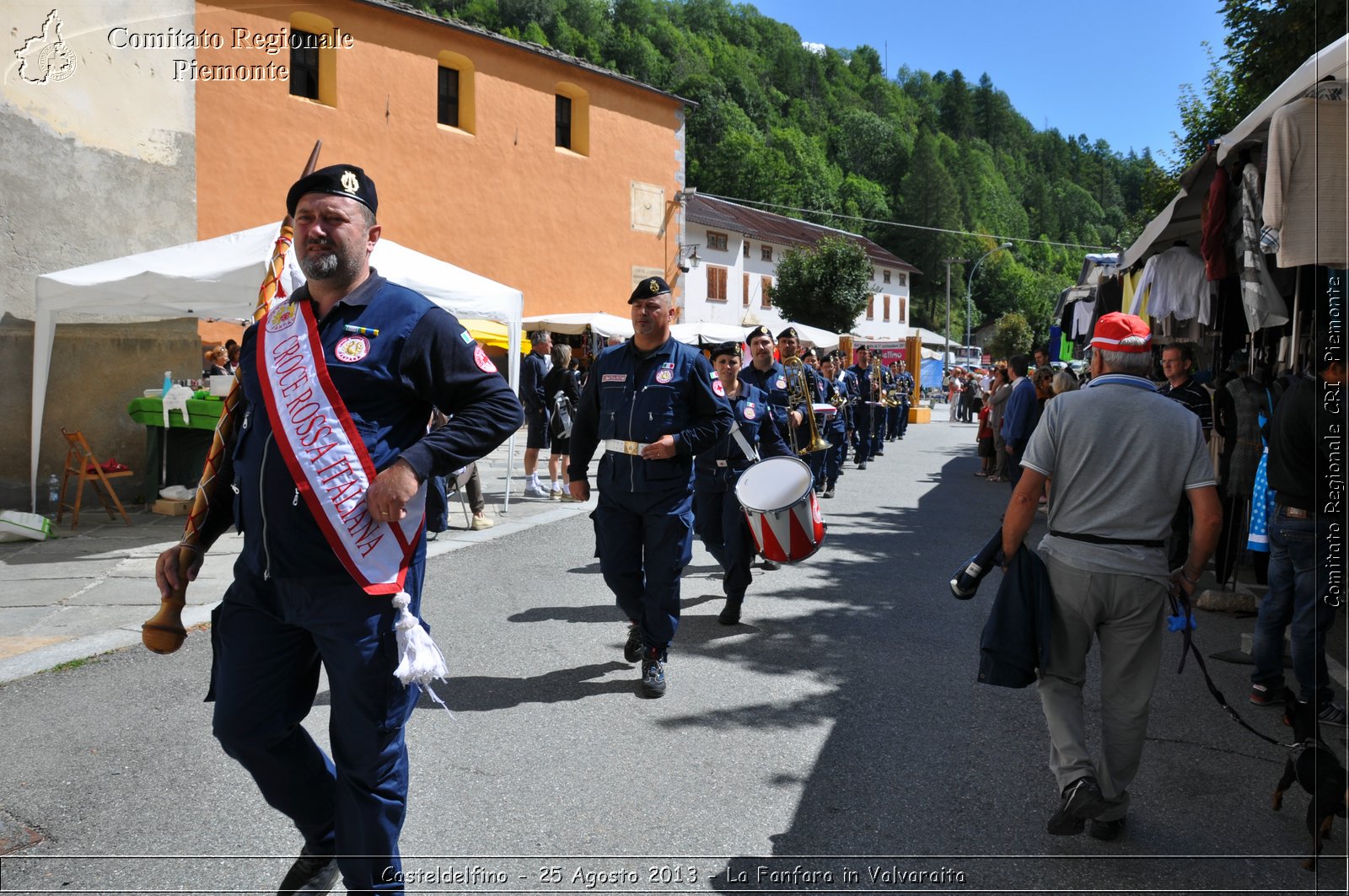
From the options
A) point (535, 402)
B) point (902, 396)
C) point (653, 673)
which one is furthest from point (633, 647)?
point (902, 396)

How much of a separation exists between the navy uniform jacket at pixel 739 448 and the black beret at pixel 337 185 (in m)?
4.17

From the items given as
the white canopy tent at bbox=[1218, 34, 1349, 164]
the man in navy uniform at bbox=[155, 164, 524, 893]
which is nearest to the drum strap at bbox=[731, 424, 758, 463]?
the white canopy tent at bbox=[1218, 34, 1349, 164]

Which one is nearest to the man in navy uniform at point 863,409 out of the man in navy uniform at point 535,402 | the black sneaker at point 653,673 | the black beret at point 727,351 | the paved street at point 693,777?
the man in navy uniform at point 535,402

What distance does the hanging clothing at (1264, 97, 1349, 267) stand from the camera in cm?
461

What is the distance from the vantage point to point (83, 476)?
10.5m

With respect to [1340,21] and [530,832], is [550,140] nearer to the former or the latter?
[1340,21]

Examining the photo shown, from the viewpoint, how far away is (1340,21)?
8125 millimetres

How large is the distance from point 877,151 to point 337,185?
333ft

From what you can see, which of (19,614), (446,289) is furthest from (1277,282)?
(19,614)

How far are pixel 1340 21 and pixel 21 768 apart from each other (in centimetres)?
1003

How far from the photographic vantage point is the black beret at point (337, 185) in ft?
9.08

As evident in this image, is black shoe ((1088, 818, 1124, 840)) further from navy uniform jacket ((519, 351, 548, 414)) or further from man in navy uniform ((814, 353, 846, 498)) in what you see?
navy uniform jacket ((519, 351, 548, 414))

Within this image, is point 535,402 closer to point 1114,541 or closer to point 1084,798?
point 1114,541

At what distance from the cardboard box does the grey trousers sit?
9.80 meters
